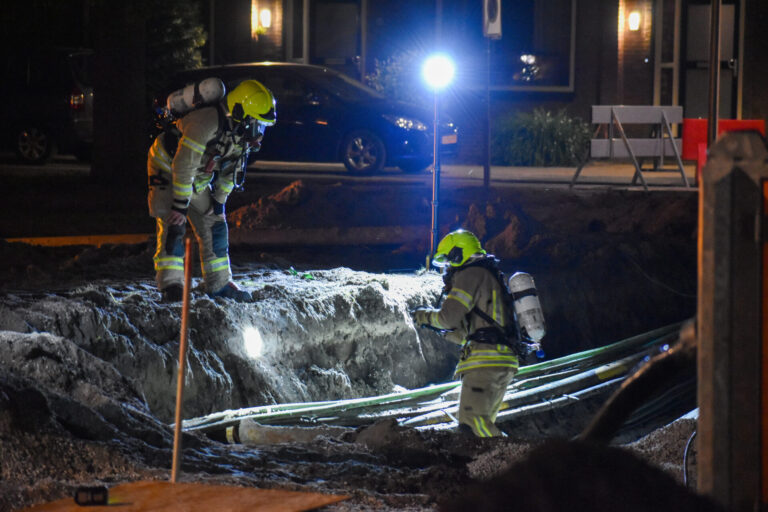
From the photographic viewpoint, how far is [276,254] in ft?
35.7

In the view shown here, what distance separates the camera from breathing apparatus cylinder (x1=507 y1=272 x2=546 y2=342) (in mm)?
6473

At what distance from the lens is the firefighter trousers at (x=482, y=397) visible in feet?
21.7

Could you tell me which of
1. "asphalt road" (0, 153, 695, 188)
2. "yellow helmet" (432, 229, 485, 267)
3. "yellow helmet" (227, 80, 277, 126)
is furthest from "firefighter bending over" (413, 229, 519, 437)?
"asphalt road" (0, 153, 695, 188)

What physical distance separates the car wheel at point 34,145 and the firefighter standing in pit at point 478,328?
1334cm

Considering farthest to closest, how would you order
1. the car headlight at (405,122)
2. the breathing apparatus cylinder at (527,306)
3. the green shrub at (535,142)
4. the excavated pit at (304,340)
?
the green shrub at (535,142) → the car headlight at (405,122) → the breathing apparatus cylinder at (527,306) → the excavated pit at (304,340)

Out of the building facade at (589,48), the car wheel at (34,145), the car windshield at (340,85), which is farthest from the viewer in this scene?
the building facade at (589,48)

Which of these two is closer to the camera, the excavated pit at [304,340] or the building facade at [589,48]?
the excavated pit at [304,340]

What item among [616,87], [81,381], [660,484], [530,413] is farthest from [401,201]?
[616,87]

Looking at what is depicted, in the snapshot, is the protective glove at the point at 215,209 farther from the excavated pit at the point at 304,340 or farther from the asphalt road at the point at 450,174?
the asphalt road at the point at 450,174

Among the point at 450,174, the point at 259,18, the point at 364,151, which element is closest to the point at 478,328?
the point at 364,151

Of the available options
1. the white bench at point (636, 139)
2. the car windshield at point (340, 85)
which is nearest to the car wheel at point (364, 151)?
the car windshield at point (340, 85)

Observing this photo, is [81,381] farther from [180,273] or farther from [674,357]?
[674,357]

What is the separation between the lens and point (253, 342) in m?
Result: 7.75

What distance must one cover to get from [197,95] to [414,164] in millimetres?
9429
